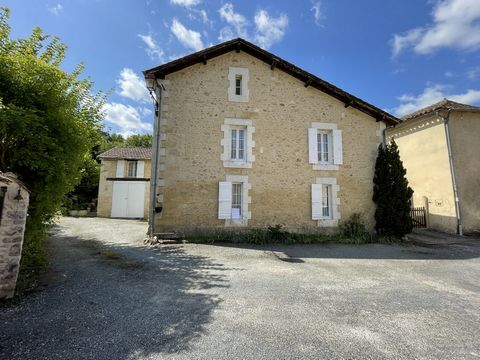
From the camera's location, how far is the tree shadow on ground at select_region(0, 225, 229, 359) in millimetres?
2393

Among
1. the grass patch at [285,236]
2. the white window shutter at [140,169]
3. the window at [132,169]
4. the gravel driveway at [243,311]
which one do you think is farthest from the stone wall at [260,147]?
the window at [132,169]

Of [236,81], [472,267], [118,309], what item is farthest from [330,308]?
[236,81]

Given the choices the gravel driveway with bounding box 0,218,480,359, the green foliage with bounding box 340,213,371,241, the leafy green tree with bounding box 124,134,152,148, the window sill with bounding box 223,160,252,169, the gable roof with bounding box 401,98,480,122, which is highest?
the leafy green tree with bounding box 124,134,152,148

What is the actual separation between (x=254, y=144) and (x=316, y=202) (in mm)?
2985

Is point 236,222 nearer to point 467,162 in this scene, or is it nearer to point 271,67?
point 271,67

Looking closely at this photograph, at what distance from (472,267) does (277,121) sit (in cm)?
665

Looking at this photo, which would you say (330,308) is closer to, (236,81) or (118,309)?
(118,309)

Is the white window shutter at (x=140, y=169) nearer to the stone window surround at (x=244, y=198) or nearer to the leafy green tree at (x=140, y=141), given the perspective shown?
the stone window surround at (x=244, y=198)

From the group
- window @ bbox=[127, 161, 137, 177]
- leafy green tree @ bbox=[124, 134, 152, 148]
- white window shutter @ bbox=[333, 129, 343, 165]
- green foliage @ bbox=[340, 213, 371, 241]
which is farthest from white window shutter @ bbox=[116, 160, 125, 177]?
leafy green tree @ bbox=[124, 134, 152, 148]

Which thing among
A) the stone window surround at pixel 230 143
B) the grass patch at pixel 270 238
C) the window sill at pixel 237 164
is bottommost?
the grass patch at pixel 270 238

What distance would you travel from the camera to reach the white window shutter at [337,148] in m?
9.51

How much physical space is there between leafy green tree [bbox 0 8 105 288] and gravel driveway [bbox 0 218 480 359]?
121 cm

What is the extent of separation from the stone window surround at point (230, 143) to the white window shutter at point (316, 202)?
2.45 metres

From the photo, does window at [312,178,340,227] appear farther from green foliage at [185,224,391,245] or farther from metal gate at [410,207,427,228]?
metal gate at [410,207,427,228]
